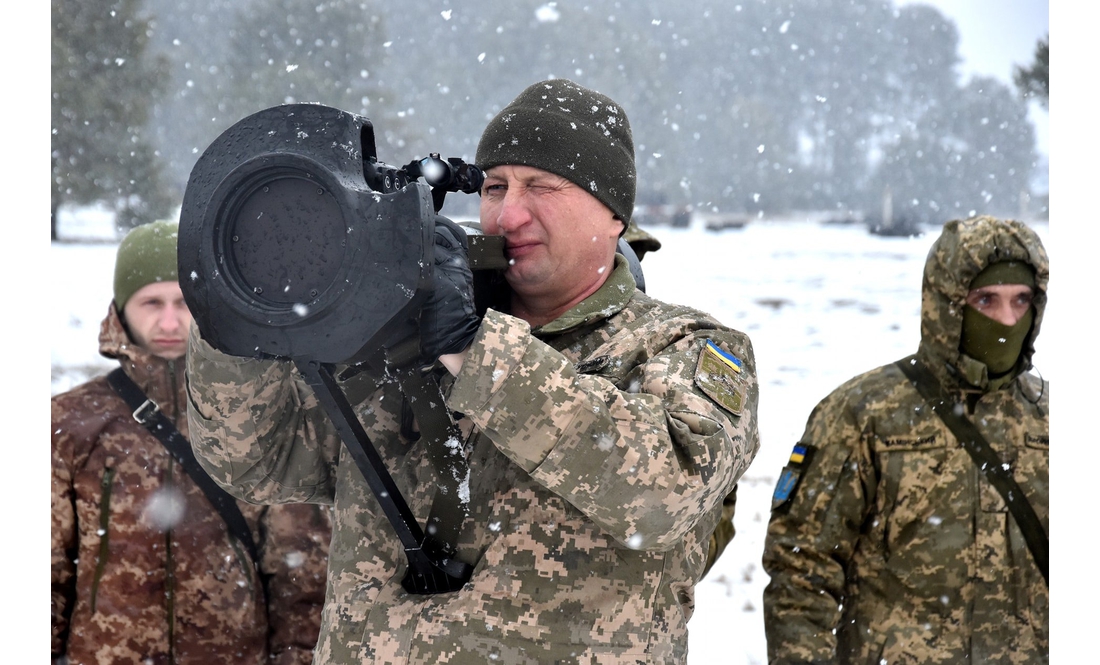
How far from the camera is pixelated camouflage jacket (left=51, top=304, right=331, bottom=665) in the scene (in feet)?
8.60

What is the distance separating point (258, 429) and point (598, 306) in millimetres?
656

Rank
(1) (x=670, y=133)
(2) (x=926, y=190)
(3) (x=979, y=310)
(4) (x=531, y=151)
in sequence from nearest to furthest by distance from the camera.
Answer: (4) (x=531, y=151) → (3) (x=979, y=310) → (2) (x=926, y=190) → (1) (x=670, y=133)

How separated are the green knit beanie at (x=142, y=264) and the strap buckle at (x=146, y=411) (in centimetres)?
45

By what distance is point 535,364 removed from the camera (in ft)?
4.67

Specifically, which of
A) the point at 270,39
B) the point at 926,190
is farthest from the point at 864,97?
the point at 270,39

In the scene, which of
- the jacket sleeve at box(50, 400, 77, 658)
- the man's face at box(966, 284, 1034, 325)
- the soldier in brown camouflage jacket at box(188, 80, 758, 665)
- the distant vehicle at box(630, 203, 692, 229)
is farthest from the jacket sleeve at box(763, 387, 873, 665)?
the distant vehicle at box(630, 203, 692, 229)

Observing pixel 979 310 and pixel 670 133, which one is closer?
pixel 979 310

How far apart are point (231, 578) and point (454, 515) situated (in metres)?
1.26

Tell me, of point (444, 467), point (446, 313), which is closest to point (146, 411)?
point (444, 467)

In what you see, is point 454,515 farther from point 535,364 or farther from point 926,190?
point 926,190

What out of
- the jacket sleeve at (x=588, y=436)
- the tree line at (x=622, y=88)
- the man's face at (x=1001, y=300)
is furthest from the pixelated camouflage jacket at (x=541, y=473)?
the tree line at (x=622, y=88)

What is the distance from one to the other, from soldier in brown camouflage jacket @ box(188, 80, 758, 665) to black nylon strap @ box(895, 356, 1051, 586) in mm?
1295

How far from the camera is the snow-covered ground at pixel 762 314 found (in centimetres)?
507

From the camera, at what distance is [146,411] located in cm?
275
